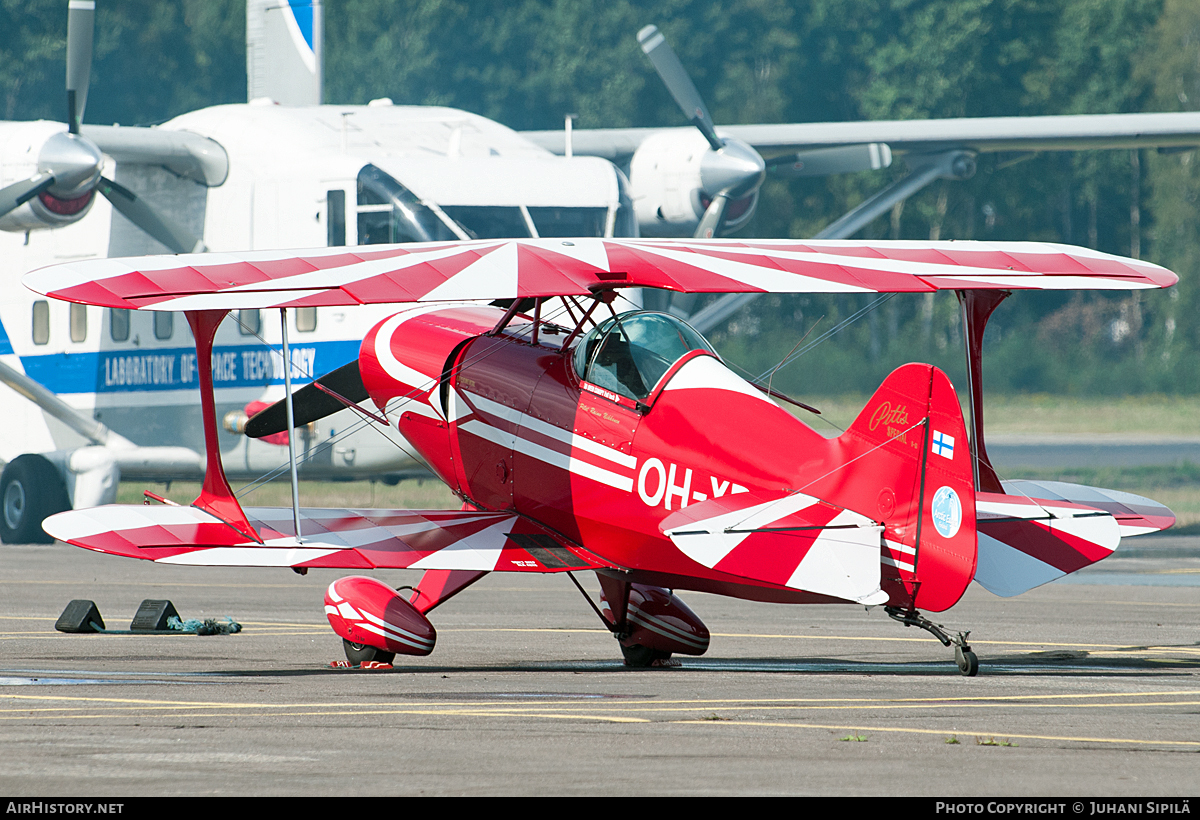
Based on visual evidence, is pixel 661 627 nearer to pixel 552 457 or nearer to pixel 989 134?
pixel 552 457

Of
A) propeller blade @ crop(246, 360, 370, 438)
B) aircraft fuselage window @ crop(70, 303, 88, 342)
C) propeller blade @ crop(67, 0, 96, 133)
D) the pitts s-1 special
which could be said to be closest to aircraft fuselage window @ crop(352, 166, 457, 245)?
propeller blade @ crop(67, 0, 96, 133)

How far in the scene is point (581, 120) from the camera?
75.4m

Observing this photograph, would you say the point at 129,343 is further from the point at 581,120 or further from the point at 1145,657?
the point at 581,120

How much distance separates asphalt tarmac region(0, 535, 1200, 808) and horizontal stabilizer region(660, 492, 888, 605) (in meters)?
0.61

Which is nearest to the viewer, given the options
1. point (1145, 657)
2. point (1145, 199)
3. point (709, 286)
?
point (709, 286)

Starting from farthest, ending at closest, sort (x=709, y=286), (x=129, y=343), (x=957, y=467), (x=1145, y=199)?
(x=1145, y=199) < (x=129, y=343) < (x=709, y=286) < (x=957, y=467)

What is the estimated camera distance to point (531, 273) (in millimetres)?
11023

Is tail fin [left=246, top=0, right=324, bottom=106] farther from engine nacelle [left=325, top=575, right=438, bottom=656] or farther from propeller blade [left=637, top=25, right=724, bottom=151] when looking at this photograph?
engine nacelle [left=325, top=575, right=438, bottom=656]

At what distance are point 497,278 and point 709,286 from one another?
50.2 inches

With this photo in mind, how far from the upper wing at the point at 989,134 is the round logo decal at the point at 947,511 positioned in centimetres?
1950

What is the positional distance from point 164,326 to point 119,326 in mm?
794

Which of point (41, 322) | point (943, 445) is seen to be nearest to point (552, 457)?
point (943, 445)

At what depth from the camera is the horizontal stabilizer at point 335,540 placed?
1111 cm
